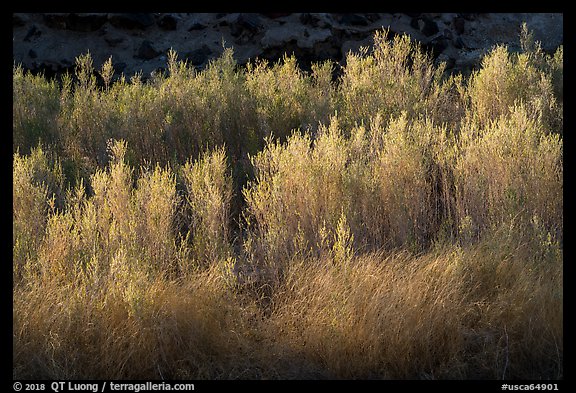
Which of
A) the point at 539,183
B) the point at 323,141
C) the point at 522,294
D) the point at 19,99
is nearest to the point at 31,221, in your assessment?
the point at 323,141

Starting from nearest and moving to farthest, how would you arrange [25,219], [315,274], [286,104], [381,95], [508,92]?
[315,274] < [25,219] < [508,92] < [381,95] < [286,104]

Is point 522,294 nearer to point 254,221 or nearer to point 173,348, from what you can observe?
point 173,348

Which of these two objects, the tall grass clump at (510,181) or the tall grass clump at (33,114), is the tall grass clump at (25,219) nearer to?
the tall grass clump at (33,114)

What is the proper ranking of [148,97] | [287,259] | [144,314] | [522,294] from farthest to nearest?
1. [148,97]
2. [287,259]
3. [522,294]
4. [144,314]

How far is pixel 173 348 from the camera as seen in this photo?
2998mm

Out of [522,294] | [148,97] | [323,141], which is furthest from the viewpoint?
[148,97]

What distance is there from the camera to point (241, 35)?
16703mm

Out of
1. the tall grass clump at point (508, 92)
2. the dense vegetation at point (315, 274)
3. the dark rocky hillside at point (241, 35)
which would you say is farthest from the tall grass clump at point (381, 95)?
the dark rocky hillside at point (241, 35)

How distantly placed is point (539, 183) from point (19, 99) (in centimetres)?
799

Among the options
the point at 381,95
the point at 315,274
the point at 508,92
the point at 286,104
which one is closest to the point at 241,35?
the point at 286,104

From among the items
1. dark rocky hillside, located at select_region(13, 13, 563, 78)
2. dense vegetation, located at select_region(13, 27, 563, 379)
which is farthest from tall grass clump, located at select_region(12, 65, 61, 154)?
dark rocky hillside, located at select_region(13, 13, 563, 78)

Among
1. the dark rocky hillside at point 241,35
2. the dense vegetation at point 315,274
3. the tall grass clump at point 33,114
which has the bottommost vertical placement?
the dense vegetation at point 315,274

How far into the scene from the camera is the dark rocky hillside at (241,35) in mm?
15781

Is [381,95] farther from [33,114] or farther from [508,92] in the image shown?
[33,114]
